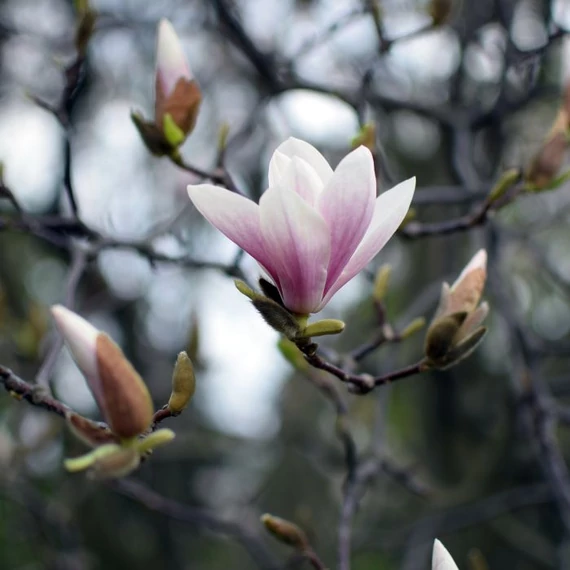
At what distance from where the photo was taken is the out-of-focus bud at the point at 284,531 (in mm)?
932

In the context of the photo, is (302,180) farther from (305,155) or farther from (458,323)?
(458,323)

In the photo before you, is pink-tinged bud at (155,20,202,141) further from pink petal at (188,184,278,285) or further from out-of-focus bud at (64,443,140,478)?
out-of-focus bud at (64,443,140,478)

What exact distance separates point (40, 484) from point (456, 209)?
7.35ft

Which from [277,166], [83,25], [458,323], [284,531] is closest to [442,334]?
[458,323]

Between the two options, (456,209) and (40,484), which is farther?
(40,484)

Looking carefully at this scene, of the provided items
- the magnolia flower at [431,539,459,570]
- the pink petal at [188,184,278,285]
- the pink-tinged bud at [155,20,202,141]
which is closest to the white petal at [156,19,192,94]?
the pink-tinged bud at [155,20,202,141]

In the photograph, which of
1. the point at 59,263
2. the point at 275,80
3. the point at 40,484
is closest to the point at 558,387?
the point at 275,80

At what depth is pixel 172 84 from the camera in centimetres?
99

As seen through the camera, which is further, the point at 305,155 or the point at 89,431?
the point at 305,155

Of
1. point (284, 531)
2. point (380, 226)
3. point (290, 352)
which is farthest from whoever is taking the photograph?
point (290, 352)

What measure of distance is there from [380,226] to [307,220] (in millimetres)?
92

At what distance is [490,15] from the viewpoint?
92.8 inches

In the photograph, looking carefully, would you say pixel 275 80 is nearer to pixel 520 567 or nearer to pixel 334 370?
pixel 334 370

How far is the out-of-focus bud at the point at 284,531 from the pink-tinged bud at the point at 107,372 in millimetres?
381
